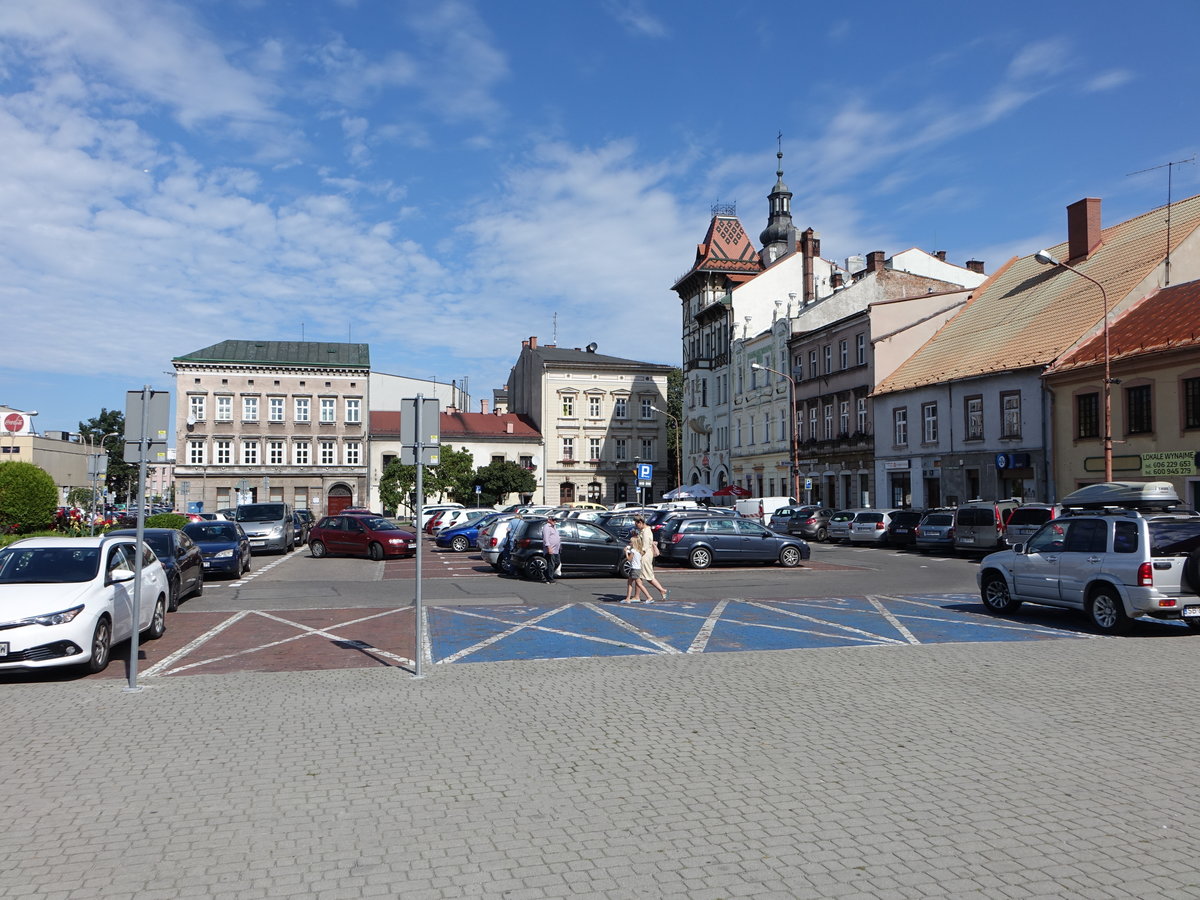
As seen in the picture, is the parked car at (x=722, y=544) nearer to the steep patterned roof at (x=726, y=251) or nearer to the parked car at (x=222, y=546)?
the parked car at (x=222, y=546)

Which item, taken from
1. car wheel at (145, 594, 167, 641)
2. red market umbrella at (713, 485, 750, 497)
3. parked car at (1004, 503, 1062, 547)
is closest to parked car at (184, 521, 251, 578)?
car wheel at (145, 594, 167, 641)

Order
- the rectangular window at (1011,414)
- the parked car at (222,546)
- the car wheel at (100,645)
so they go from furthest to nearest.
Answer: the rectangular window at (1011,414)
the parked car at (222,546)
the car wheel at (100,645)

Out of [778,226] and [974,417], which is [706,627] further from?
[778,226]

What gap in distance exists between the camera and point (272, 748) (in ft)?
25.5

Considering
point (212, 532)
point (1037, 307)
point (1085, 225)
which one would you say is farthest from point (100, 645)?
point (1085, 225)

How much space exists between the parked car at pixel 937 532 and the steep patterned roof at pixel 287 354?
165ft

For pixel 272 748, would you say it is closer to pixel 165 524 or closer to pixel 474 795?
pixel 474 795

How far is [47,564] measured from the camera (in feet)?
38.2

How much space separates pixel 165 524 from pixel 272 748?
26308 mm

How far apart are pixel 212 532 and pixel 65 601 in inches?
608

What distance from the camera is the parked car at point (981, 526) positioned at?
3044 cm

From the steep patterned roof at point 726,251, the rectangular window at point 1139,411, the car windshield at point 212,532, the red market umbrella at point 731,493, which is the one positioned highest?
the steep patterned roof at point 726,251

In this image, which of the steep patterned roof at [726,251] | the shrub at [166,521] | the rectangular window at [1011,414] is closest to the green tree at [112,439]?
the steep patterned roof at [726,251]

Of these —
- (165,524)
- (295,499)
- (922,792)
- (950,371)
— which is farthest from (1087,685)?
(295,499)
